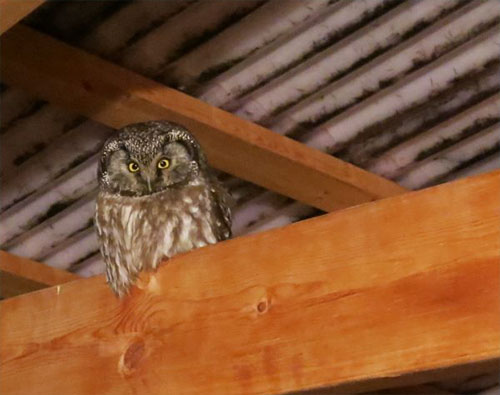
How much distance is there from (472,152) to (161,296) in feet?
4.52

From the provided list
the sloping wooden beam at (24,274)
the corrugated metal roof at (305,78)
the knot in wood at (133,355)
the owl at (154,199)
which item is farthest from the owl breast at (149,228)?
the sloping wooden beam at (24,274)

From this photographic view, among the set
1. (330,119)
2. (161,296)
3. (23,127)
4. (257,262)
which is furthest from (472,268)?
(23,127)

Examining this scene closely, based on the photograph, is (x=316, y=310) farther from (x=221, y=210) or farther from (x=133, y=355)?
(x=221, y=210)

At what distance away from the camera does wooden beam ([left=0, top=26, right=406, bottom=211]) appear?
2270mm

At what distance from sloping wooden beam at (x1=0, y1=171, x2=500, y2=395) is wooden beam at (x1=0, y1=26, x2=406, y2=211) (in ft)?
2.18

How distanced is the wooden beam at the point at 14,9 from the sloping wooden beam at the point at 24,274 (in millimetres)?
1575

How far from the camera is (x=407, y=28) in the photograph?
2.42 metres

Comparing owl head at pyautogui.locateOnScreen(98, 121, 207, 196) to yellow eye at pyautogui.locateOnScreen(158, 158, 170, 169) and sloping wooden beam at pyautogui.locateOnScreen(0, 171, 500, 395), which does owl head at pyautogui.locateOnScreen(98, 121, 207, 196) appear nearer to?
yellow eye at pyautogui.locateOnScreen(158, 158, 170, 169)

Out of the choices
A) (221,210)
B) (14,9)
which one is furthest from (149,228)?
(14,9)

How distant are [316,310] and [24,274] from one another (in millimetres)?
1907

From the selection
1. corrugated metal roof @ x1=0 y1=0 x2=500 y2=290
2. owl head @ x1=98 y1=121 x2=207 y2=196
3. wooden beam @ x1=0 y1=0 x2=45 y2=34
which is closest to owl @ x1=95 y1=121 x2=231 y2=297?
owl head @ x1=98 y1=121 x2=207 y2=196

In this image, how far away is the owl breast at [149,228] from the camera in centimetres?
183

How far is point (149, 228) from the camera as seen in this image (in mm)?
1947

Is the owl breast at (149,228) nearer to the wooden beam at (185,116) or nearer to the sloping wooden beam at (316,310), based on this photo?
the sloping wooden beam at (316,310)
